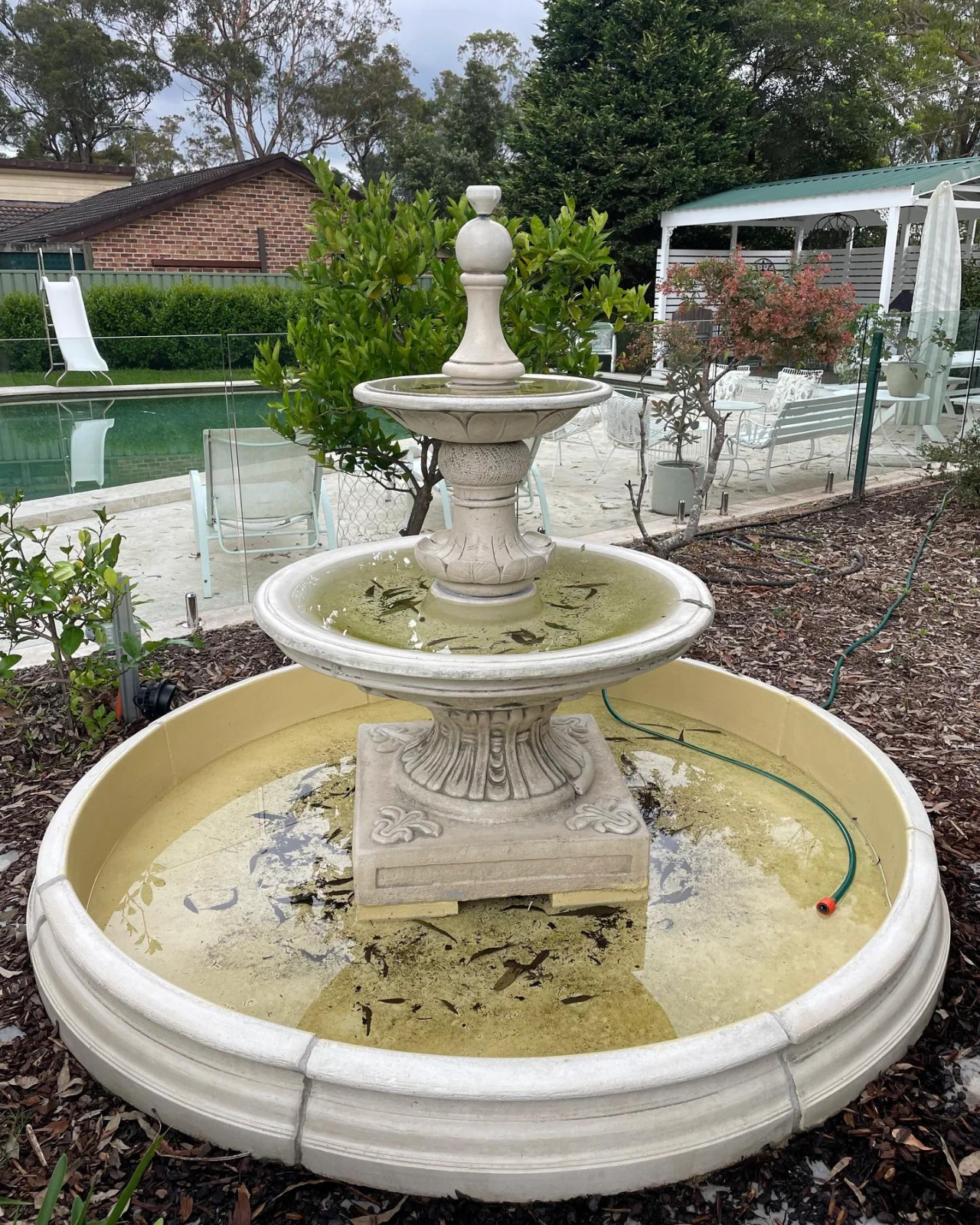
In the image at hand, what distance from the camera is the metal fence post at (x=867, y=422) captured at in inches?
311

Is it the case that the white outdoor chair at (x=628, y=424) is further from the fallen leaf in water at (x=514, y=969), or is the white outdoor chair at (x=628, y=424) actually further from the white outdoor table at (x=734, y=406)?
the fallen leaf in water at (x=514, y=969)

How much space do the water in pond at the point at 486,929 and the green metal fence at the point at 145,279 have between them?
15.7 m

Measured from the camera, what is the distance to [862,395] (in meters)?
9.12

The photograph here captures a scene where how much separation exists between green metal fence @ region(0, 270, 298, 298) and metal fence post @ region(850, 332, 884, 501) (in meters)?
12.2

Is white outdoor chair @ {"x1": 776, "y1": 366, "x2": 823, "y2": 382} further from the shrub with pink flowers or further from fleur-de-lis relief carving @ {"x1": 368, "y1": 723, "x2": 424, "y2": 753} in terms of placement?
fleur-de-lis relief carving @ {"x1": 368, "y1": 723, "x2": 424, "y2": 753}

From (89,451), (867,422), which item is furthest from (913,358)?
(89,451)

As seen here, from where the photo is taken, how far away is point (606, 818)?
298 centimetres

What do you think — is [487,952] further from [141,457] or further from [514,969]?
[141,457]

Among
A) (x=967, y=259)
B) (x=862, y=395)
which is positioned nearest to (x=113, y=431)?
(x=862, y=395)

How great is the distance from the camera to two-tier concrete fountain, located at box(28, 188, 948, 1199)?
1.97 m

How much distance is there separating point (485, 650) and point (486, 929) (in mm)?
870

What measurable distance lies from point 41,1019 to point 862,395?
8870 mm

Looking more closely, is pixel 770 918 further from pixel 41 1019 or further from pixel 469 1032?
pixel 41 1019

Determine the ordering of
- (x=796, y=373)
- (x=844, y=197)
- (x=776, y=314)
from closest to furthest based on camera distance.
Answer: (x=776, y=314)
(x=796, y=373)
(x=844, y=197)
